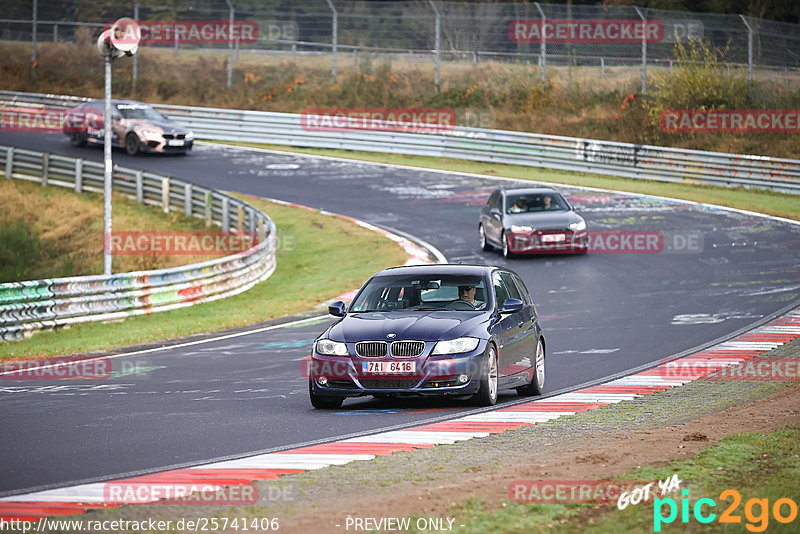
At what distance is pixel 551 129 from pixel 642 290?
23.8 metres

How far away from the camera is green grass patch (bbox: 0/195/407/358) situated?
19234 mm

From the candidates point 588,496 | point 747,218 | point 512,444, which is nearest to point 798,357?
point 512,444

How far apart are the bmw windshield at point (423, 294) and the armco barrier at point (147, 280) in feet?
28.6

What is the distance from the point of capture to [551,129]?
149 ft

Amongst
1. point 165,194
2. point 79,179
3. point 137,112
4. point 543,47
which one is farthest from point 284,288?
point 543,47

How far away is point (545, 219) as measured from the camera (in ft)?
86.9

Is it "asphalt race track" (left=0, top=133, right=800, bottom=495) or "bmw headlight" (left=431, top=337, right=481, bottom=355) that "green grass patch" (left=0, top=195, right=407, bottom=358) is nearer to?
"asphalt race track" (left=0, top=133, right=800, bottom=495)

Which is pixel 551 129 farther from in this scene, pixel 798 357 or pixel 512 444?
pixel 512 444

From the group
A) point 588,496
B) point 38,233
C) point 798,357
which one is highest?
point 588,496

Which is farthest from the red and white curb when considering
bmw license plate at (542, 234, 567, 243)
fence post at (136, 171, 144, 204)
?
fence post at (136, 171, 144, 204)

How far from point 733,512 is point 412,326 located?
5361 mm
